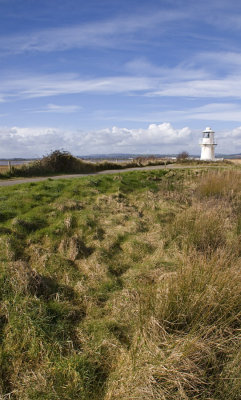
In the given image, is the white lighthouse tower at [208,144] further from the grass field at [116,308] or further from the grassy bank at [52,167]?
the grass field at [116,308]

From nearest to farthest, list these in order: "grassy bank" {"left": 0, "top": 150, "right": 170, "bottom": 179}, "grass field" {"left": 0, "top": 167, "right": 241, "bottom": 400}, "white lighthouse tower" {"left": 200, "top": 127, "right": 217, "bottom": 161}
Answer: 1. "grass field" {"left": 0, "top": 167, "right": 241, "bottom": 400}
2. "grassy bank" {"left": 0, "top": 150, "right": 170, "bottom": 179}
3. "white lighthouse tower" {"left": 200, "top": 127, "right": 217, "bottom": 161}

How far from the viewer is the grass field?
3.73 meters

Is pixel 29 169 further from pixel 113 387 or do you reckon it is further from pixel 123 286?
pixel 113 387

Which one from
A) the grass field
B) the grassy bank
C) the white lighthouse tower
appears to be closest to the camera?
the grass field

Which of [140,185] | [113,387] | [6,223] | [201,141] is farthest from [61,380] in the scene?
[201,141]

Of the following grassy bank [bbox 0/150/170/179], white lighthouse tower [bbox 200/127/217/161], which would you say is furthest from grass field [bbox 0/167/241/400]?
white lighthouse tower [bbox 200/127/217/161]

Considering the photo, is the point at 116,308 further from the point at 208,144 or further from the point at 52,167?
the point at 208,144

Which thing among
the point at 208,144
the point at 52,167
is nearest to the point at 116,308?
the point at 52,167

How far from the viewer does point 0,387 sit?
394cm

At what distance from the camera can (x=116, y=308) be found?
549 centimetres

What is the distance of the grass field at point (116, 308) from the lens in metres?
3.73

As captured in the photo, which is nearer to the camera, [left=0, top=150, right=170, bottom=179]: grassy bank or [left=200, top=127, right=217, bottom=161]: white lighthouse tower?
[left=0, top=150, right=170, bottom=179]: grassy bank

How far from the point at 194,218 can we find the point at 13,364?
5857 mm

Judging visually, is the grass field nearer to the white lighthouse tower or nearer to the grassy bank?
the grassy bank
